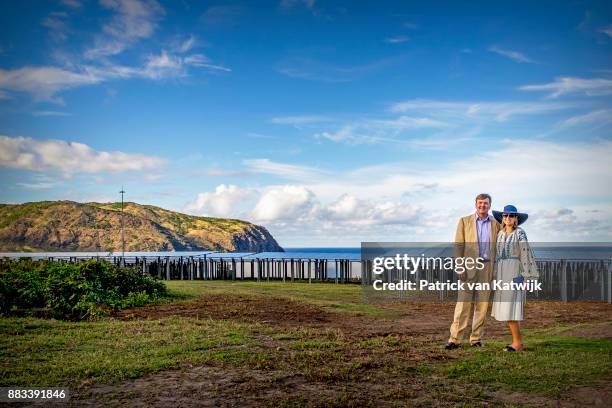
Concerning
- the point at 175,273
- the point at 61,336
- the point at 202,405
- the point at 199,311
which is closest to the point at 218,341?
the point at 61,336

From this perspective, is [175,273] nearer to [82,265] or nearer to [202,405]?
[82,265]

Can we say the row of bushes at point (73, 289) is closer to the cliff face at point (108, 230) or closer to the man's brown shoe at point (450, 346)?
the man's brown shoe at point (450, 346)

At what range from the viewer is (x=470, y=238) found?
8.89m

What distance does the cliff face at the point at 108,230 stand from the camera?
99500mm

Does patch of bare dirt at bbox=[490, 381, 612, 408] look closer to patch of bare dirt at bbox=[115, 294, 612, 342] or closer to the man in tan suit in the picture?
the man in tan suit

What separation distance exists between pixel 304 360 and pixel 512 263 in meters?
3.32

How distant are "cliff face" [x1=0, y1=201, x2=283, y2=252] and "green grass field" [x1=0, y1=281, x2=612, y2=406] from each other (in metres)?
91.0

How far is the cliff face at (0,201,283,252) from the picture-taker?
3917 inches

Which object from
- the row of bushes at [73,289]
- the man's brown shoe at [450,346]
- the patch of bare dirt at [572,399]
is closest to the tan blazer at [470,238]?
the man's brown shoe at [450,346]

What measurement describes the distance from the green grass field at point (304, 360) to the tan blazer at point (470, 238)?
151 cm

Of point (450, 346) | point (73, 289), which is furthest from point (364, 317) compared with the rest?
point (73, 289)

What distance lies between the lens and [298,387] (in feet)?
22.8

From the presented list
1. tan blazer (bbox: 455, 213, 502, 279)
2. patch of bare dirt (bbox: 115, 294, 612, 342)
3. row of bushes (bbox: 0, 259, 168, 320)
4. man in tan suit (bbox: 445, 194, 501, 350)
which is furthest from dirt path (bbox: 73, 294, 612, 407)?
row of bushes (bbox: 0, 259, 168, 320)

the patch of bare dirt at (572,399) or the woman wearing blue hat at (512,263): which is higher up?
the woman wearing blue hat at (512,263)
